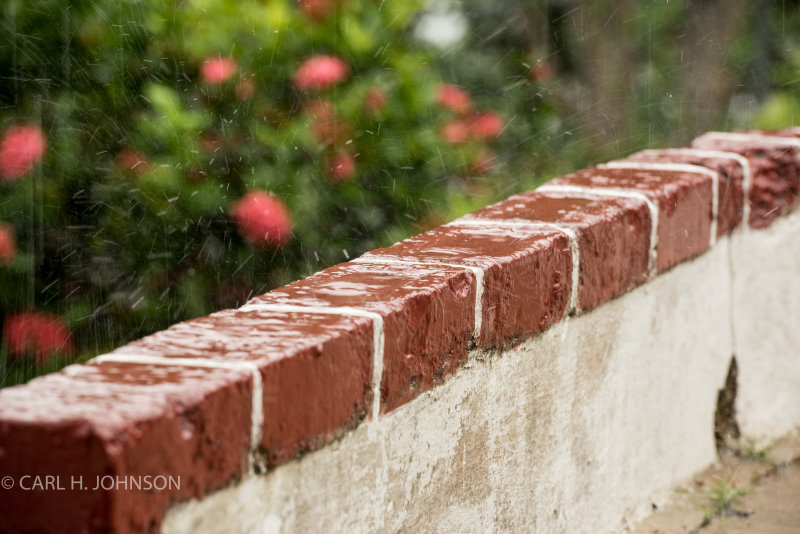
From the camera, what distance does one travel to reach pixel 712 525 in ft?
8.63

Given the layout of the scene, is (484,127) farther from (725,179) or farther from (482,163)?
(725,179)

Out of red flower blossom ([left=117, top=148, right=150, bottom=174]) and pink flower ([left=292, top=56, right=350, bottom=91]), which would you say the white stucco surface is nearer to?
pink flower ([left=292, top=56, right=350, bottom=91])

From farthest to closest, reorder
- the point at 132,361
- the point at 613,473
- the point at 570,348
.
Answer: the point at 613,473 < the point at 570,348 < the point at 132,361

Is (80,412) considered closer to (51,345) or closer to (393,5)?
(51,345)

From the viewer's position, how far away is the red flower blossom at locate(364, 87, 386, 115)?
121 inches

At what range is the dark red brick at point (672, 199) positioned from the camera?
8.45ft

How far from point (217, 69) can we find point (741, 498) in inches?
66.5

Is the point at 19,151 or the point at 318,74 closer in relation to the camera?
the point at 19,151

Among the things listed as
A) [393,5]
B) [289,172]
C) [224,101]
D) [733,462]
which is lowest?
[733,462]

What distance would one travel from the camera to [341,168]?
3.01m

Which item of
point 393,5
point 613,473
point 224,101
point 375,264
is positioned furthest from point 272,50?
point 613,473

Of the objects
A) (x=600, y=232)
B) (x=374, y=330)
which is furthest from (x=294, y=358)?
(x=600, y=232)

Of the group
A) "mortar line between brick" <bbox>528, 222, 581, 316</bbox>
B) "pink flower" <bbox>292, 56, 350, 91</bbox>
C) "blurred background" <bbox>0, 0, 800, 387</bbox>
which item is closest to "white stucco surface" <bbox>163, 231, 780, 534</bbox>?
"mortar line between brick" <bbox>528, 222, 581, 316</bbox>

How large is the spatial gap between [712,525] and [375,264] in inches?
46.0
